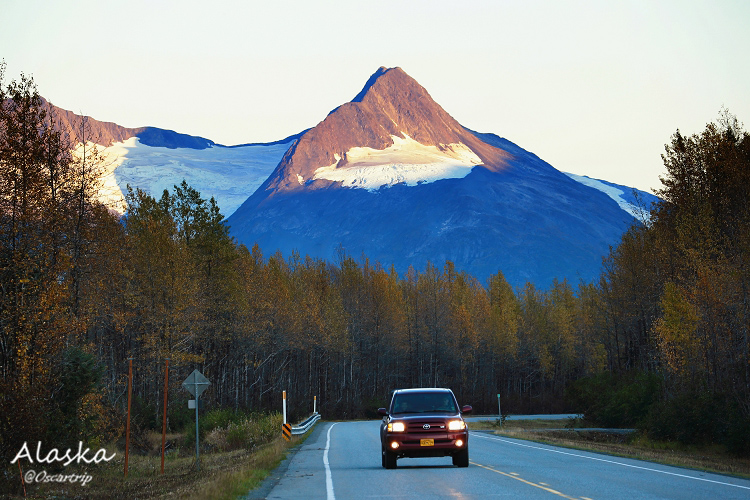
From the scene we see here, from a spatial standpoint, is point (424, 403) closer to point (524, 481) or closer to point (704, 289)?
point (524, 481)

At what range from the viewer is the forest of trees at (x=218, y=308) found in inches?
894

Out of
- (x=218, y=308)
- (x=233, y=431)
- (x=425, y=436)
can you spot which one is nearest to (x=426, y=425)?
(x=425, y=436)

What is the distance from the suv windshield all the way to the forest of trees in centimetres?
908

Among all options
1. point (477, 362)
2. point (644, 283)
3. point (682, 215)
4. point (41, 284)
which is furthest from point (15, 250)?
point (477, 362)

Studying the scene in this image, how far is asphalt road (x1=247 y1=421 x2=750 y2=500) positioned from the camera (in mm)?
15188

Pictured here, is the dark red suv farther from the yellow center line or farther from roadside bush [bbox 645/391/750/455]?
roadside bush [bbox 645/391/750/455]

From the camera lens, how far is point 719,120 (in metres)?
42.3

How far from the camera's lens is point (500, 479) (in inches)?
702

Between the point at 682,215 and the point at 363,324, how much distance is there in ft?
184

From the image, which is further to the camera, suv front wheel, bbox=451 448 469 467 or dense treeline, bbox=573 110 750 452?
dense treeline, bbox=573 110 750 452

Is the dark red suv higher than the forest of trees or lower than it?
lower

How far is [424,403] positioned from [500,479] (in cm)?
449

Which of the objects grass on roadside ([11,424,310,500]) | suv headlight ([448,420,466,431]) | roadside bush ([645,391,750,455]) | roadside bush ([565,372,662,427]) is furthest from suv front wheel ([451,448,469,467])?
roadside bush ([565,372,662,427])

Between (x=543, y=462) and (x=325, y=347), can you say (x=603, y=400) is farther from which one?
(x=543, y=462)
